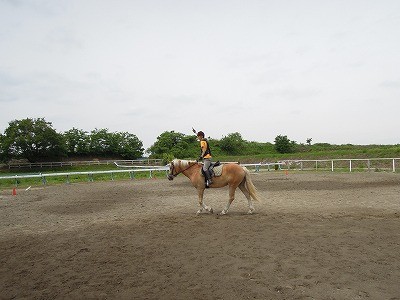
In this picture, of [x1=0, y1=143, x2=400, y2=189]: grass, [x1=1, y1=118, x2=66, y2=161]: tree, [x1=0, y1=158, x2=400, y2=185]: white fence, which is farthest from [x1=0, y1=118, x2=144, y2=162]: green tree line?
[x1=0, y1=158, x2=400, y2=185]: white fence

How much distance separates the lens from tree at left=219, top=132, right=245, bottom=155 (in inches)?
2265

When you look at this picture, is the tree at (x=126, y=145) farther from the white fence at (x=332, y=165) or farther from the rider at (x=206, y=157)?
the rider at (x=206, y=157)

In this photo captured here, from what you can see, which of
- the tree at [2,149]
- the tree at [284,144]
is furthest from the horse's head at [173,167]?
the tree at [2,149]

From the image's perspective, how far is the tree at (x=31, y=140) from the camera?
2032 inches

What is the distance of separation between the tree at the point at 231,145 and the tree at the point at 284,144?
259 inches

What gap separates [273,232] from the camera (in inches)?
299

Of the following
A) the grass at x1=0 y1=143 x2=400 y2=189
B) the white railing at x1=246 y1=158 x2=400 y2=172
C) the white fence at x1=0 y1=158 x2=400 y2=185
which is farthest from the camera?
the white railing at x1=246 y1=158 x2=400 y2=172

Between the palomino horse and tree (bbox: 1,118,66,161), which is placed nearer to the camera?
the palomino horse

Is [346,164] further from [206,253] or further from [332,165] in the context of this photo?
[206,253]

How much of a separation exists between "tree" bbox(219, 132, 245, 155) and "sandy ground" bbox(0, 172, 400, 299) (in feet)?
152

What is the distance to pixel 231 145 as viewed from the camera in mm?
57625

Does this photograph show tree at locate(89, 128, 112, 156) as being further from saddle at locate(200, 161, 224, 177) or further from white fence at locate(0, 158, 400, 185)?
saddle at locate(200, 161, 224, 177)

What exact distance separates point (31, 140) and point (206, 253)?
53.9 metres

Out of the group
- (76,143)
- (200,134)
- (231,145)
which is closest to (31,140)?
(76,143)
